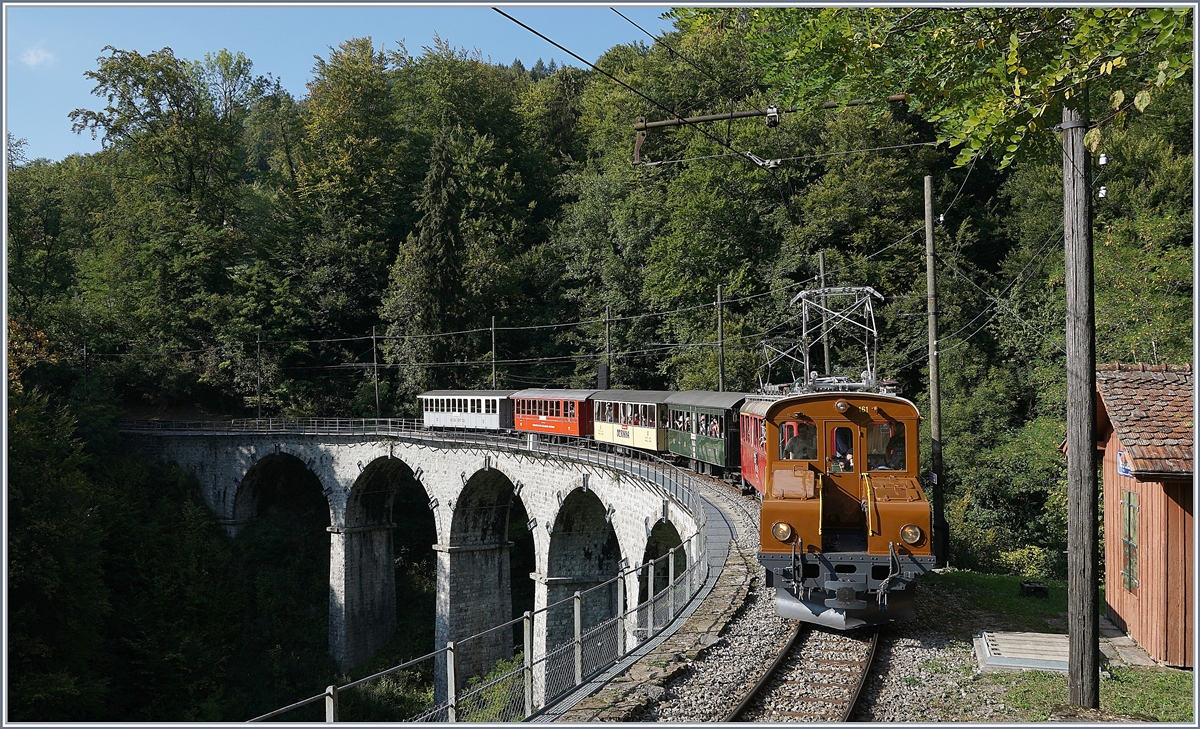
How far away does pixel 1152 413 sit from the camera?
364 inches

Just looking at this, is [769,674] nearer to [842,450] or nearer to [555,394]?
[842,450]

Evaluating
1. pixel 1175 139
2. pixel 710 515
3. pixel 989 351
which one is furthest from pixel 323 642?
pixel 1175 139

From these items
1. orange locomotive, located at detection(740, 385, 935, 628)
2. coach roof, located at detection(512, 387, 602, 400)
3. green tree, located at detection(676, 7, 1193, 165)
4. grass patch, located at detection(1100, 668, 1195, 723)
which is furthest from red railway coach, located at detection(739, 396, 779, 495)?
coach roof, located at detection(512, 387, 602, 400)

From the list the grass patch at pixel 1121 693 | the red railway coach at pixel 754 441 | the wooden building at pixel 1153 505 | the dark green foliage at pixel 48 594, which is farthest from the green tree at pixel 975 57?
the dark green foliage at pixel 48 594

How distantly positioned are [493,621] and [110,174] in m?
36.8

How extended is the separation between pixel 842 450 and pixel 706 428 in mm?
10370

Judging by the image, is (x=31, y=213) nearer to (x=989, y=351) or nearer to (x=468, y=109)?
(x=468, y=109)

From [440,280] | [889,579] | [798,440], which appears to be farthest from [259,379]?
[889,579]

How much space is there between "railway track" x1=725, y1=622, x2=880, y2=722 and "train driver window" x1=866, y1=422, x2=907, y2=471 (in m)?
1.94

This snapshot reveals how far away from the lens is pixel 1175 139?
29.3 meters

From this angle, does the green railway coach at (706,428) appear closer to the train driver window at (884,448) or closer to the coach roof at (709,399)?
the coach roof at (709,399)

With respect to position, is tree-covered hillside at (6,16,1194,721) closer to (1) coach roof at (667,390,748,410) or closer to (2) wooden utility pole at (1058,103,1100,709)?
(2) wooden utility pole at (1058,103,1100,709)

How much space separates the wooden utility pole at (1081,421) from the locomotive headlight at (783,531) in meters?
2.90

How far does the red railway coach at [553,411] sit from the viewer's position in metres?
29.3
